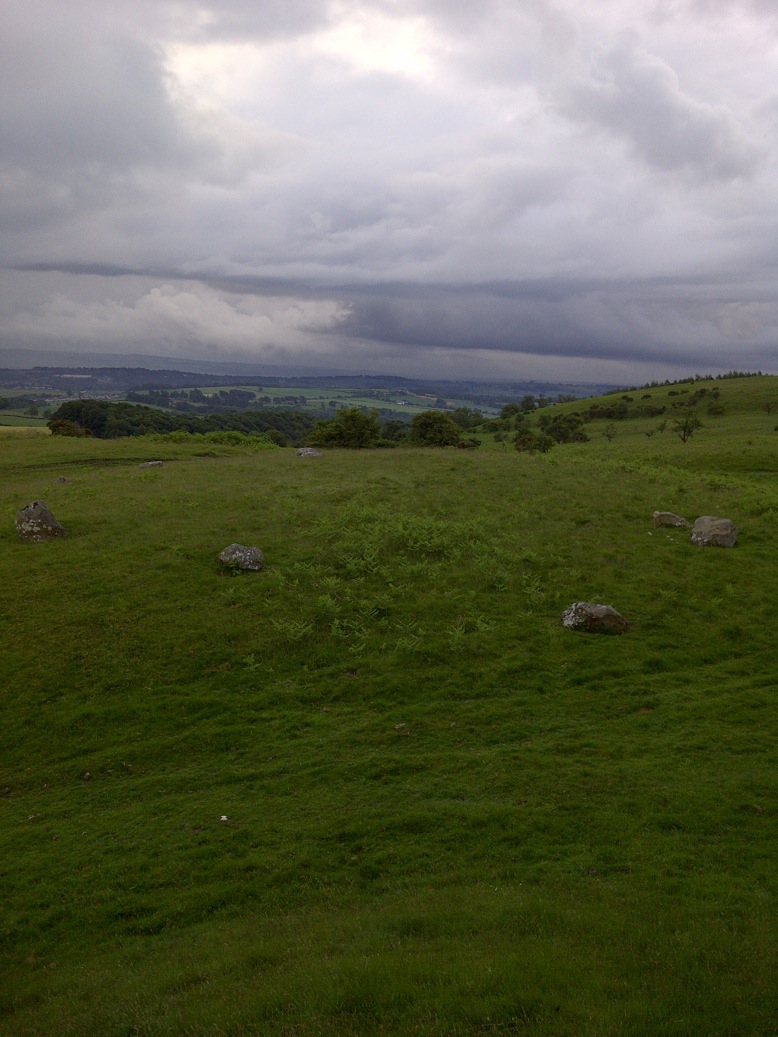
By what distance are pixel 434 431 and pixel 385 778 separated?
63.1 meters

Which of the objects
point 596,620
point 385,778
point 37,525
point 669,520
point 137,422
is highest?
point 137,422

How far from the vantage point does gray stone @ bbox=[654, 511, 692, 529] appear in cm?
3306

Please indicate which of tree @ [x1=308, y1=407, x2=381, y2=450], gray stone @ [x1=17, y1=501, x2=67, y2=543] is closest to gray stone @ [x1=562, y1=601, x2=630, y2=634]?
gray stone @ [x1=17, y1=501, x2=67, y2=543]

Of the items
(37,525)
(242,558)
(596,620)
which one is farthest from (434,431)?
(596,620)

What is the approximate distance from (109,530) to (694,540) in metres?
28.5

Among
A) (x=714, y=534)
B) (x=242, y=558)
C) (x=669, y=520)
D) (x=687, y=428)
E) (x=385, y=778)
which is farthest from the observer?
(x=687, y=428)

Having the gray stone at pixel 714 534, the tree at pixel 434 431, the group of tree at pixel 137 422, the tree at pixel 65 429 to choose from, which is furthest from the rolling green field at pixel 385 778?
the group of tree at pixel 137 422

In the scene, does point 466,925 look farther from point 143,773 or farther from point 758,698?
point 758,698

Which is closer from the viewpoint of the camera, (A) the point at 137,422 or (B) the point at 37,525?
(B) the point at 37,525

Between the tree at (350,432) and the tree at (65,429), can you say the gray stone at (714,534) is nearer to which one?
the tree at (350,432)

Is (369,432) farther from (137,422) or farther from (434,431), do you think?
(137,422)

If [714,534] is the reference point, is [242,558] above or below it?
below

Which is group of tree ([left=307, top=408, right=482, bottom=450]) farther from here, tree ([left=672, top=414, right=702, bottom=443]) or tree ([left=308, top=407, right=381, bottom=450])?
tree ([left=672, top=414, right=702, bottom=443])

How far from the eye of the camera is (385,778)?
15367 mm
